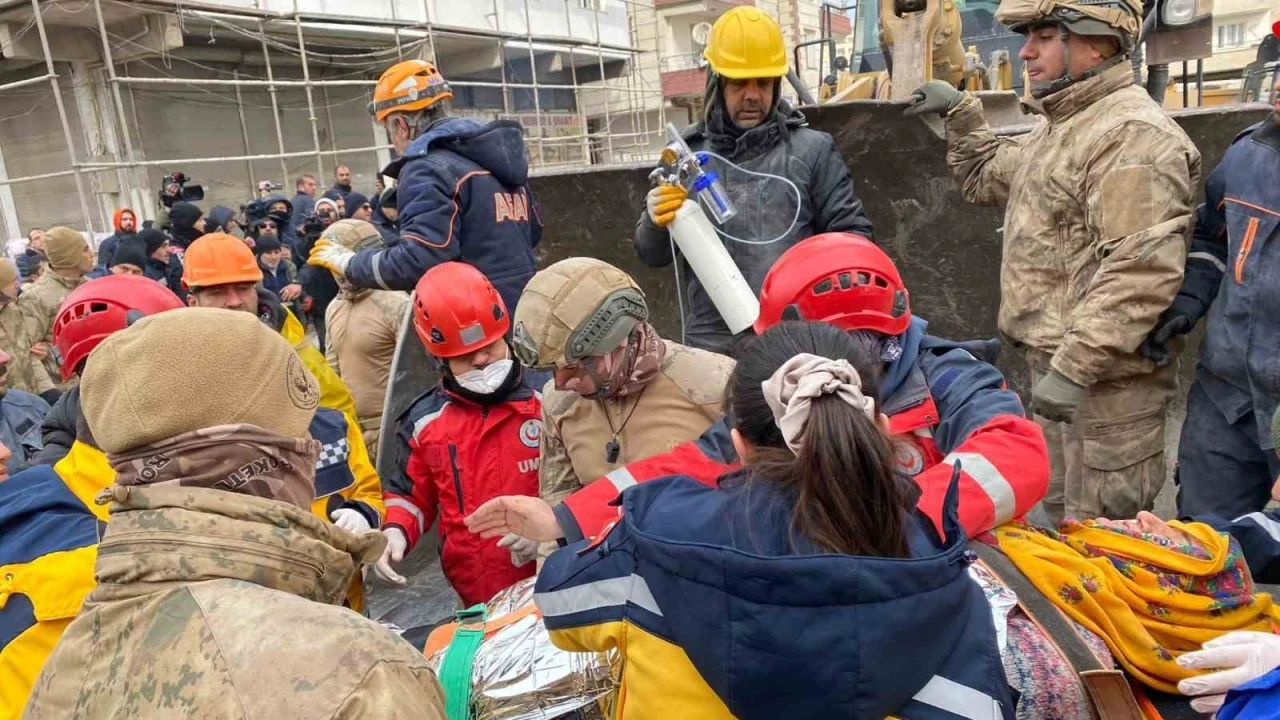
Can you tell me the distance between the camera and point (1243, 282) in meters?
2.59

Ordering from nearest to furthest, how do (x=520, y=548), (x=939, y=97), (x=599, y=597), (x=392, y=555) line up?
(x=599, y=597) → (x=520, y=548) → (x=392, y=555) → (x=939, y=97)

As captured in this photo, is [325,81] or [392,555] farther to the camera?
[325,81]

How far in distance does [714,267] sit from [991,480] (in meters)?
1.39

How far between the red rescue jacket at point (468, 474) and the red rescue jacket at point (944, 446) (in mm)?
640

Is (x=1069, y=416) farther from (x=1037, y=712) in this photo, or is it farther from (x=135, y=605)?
(x=135, y=605)

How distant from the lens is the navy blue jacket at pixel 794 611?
1.14 m

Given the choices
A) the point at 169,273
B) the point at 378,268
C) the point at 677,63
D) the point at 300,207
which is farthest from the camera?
the point at 677,63

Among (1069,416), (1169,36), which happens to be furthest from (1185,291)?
(1169,36)

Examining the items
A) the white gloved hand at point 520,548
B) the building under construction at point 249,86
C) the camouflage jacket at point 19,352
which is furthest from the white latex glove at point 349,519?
the building under construction at point 249,86

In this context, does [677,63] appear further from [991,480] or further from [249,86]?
[991,480]

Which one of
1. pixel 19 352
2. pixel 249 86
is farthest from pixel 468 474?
pixel 249 86

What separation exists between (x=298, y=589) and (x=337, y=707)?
0.24m

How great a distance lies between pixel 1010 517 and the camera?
1753 millimetres

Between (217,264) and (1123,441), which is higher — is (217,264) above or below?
above
